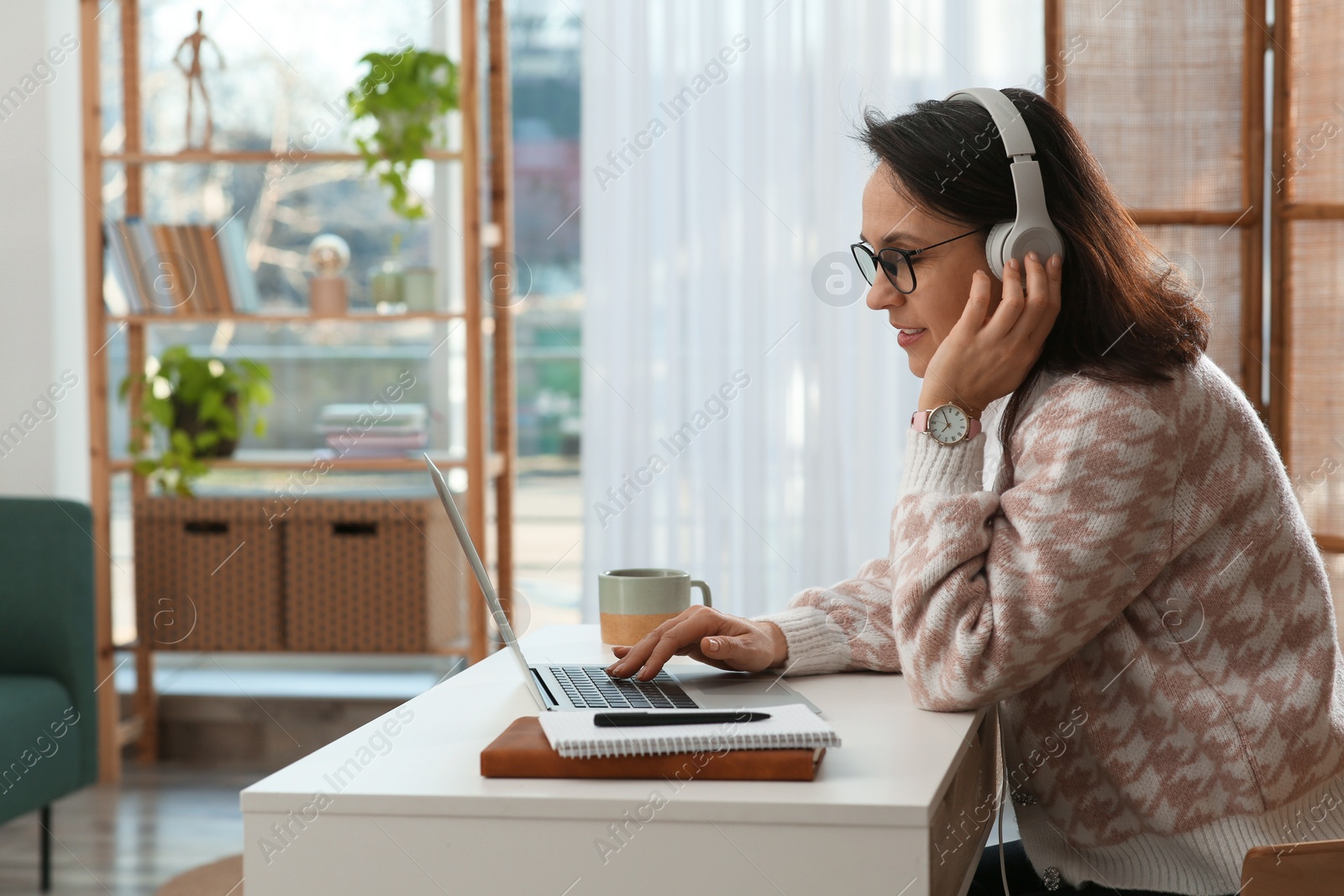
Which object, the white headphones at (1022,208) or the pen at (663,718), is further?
the white headphones at (1022,208)

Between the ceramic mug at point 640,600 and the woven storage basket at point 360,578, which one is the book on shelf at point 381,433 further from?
the ceramic mug at point 640,600

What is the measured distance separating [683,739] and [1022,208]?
0.57m

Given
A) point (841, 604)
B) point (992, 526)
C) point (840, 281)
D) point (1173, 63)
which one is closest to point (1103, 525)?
point (992, 526)

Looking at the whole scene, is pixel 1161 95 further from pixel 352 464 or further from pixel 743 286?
pixel 352 464

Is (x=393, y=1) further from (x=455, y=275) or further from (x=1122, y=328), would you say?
(x=1122, y=328)

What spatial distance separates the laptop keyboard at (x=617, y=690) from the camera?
1.04m

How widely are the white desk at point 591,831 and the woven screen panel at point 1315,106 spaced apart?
1986 mm

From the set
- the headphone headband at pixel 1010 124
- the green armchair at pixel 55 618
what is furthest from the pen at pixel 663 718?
the green armchair at pixel 55 618

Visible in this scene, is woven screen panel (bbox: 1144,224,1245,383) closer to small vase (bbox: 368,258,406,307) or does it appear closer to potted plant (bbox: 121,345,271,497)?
small vase (bbox: 368,258,406,307)

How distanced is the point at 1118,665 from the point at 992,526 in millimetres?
155

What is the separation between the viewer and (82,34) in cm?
295

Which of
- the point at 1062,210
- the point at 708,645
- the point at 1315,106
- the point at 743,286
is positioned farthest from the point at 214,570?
the point at 1315,106

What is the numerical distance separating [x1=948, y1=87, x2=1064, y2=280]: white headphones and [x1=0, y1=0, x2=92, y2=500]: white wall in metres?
2.62

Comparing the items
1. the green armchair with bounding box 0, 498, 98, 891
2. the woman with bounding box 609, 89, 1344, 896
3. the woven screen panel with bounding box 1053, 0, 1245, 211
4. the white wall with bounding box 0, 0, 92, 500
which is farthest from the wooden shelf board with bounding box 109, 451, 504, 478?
the woman with bounding box 609, 89, 1344, 896
